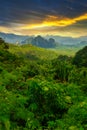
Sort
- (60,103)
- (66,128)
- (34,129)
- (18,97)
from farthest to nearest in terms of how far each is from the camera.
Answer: (18,97), (60,103), (34,129), (66,128)

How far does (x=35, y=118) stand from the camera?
73.9 feet

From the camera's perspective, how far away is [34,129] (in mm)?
21188

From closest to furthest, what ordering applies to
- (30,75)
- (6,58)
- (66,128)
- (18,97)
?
(66,128) → (18,97) → (30,75) → (6,58)

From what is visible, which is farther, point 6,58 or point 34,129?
point 6,58

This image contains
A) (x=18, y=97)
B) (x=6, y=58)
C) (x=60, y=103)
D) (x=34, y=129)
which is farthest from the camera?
(x=6, y=58)

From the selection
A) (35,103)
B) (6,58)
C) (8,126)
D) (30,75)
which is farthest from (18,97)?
(6,58)

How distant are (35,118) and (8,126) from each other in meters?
3.32

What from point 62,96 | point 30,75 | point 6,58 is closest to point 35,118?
point 62,96

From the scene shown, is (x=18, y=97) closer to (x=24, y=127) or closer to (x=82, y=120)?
(x=24, y=127)

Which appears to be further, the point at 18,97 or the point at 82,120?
the point at 18,97

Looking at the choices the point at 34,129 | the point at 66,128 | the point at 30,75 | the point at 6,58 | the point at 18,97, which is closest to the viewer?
the point at 66,128

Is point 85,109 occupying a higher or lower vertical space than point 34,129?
higher

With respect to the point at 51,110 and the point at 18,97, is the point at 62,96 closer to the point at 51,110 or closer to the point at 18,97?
the point at 51,110

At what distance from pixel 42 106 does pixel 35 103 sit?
2.23ft
